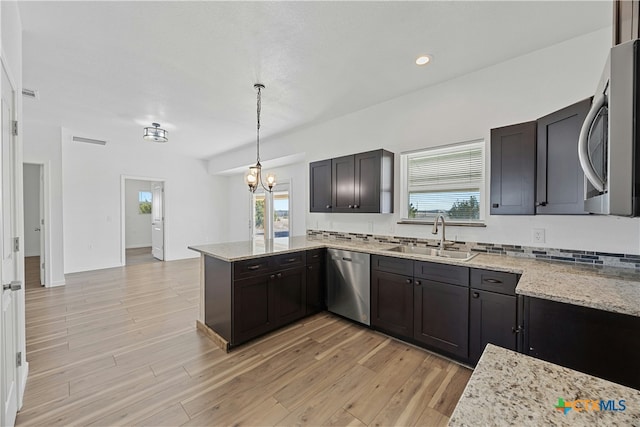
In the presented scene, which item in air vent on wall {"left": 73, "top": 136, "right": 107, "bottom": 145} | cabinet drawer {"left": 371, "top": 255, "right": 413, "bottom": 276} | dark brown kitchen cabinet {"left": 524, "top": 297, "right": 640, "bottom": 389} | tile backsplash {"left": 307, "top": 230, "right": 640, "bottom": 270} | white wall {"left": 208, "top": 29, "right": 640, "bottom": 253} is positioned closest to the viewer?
dark brown kitchen cabinet {"left": 524, "top": 297, "right": 640, "bottom": 389}

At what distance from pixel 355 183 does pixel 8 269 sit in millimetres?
3068

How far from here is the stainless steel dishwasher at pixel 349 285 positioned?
3033 mm

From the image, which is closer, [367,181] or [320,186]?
[367,181]

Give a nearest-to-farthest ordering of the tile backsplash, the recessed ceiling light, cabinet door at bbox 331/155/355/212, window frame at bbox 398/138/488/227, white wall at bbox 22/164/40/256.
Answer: the tile backsplash, the recessed ceiling light, window frame at bbox 398/138/488/227, cabinet door at bbox 331/155/355/212, white wall at bbox 22/164/40/256

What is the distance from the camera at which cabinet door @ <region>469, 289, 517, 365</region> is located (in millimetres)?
2070

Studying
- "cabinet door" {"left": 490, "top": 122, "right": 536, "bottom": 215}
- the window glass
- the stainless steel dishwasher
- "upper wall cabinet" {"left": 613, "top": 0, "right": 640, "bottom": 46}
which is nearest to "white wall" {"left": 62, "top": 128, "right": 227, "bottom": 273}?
the window glass

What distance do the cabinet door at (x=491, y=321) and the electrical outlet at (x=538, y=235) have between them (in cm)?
73

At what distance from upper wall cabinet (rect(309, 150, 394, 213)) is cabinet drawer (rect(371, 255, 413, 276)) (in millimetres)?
634

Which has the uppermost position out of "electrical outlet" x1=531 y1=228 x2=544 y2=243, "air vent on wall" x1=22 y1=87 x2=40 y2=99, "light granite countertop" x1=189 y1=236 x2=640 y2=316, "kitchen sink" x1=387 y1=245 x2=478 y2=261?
"air vent on wall" x1=22 y1=87 x2=40 y2=99

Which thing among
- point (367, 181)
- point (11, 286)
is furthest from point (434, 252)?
point (11, 286)

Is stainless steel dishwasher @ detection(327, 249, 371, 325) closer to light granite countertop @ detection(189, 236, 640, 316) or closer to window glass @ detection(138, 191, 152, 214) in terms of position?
light granite countertop @ detection(189, 236, 640, 316)

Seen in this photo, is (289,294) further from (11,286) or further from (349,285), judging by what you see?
(11,286)

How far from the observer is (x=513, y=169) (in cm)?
232

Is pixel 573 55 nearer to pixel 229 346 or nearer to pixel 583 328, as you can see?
pixel 583 328
